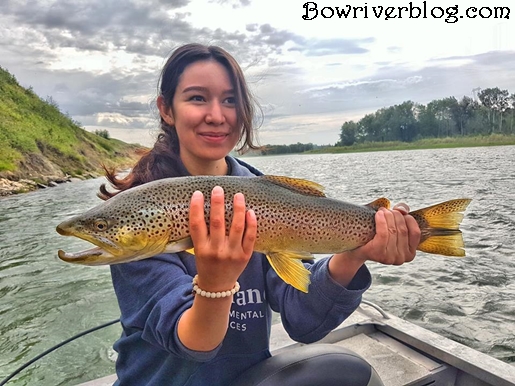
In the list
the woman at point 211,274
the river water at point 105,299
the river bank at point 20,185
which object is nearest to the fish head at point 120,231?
the woman at point 211,274

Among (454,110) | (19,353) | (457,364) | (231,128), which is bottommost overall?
(19,353)

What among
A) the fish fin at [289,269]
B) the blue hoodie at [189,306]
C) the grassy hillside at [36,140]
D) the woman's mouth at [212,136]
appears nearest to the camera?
the blue hoodie at [189,306]

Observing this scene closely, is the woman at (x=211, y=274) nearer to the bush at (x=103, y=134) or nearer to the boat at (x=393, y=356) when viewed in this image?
the boat at (x=393, y=356)

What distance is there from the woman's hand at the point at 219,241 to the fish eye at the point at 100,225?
0.46 m

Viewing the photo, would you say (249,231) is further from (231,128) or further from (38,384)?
(38,384)

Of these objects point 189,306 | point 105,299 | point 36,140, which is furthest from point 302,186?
point 36,140

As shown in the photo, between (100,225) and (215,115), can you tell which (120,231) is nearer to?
(100,225)

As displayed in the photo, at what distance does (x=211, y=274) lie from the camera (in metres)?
1.85

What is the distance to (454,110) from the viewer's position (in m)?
91.4

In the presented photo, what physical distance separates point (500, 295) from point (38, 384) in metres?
8.06

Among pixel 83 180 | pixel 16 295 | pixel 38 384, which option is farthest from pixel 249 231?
pixel 83 180

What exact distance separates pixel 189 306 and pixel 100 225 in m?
0.54

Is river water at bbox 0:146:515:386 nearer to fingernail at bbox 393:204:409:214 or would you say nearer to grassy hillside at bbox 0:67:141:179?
fingernail at bbox 393:204:409:214

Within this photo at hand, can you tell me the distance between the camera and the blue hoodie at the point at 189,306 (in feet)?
6.87
